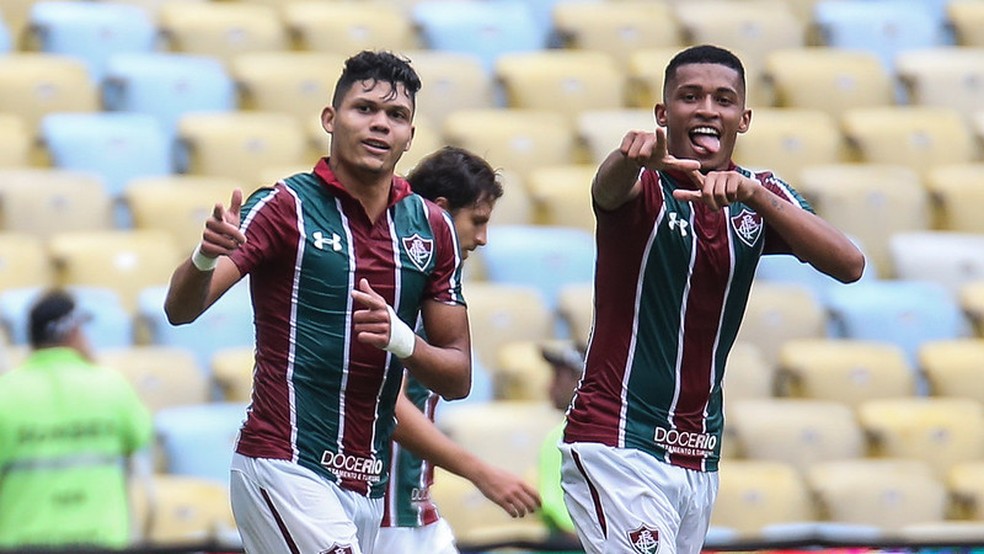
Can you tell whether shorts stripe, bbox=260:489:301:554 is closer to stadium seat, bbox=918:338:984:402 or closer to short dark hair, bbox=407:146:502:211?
short dark hair, bbox=407:146:502:211

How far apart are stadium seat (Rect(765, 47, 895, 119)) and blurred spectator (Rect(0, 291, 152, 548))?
4953 millimetres

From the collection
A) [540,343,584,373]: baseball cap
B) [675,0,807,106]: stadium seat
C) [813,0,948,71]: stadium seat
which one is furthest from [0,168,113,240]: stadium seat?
[813,0,948,71]: stadium seat

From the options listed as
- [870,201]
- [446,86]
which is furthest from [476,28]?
Result: [870,201]

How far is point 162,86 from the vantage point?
9.07 m

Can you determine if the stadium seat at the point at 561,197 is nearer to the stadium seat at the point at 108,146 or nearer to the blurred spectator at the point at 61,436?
the stadium seat at the point at 108,146

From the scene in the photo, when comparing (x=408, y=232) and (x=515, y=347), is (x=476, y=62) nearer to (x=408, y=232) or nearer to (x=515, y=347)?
(x=515, y=347)

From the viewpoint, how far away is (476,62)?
973cm

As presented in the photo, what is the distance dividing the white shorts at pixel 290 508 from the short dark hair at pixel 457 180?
42.7 inches

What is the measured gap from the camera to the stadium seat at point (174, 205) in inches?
328

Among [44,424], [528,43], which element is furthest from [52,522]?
[528,43]

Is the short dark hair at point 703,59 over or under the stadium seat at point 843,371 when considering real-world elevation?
over

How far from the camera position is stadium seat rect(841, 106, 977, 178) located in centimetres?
1005

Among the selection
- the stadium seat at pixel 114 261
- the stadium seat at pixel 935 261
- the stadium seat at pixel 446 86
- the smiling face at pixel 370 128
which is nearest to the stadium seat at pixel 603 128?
the stadium seat at pixel 446 86

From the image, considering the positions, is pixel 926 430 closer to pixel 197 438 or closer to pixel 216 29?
pixel 197 438
